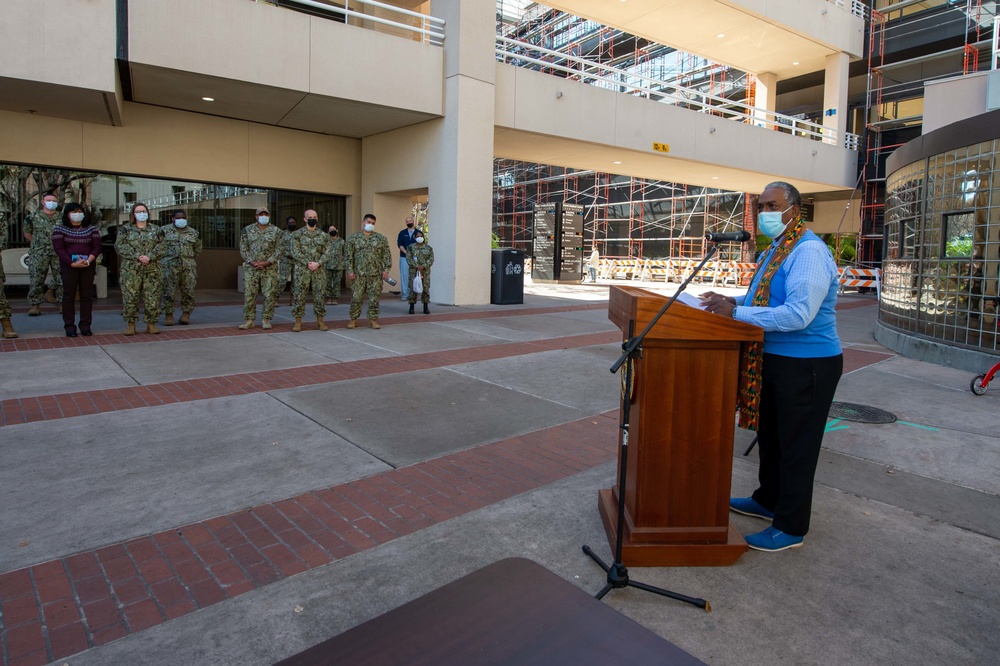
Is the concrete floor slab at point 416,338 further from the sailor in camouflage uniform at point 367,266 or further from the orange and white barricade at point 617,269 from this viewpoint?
the orange and white barricade at point 617,269

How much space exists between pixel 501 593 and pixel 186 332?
32.2 ft

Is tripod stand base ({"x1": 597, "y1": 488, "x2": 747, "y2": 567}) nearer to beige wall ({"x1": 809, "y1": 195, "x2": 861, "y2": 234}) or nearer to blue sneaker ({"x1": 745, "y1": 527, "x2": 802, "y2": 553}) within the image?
blue sneaker ({"x1": 745, "y1": 527, "x2": 802, "y2": 553})

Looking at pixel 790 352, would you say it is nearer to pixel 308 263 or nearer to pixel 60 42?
pixel 308 263

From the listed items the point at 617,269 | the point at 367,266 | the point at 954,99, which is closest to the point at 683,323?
the point at 367,266

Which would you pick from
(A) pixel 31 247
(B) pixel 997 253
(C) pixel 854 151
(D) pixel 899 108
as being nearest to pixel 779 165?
(C) pixel 854 151

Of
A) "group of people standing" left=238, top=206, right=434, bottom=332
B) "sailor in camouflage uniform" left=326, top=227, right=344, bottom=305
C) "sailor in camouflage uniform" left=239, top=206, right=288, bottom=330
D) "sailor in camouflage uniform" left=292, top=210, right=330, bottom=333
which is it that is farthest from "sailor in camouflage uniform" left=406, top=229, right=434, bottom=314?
"sailor in camouflage uniform" left=239, top=206, right=288, bottom=330

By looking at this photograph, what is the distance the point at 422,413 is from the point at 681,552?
125 inches

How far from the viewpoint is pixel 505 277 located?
15.4m

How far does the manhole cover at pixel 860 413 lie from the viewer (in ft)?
19.9

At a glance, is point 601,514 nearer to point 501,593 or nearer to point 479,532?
point 479,532

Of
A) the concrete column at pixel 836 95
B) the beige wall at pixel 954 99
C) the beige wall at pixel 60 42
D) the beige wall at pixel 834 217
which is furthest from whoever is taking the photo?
the beige wall at pixel 834 217

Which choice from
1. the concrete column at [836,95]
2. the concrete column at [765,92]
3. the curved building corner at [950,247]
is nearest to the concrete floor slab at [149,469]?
the curved building corner at [950,247]

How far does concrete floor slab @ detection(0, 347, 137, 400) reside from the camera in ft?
21.3

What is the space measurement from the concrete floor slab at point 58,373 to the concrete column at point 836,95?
969 inches
